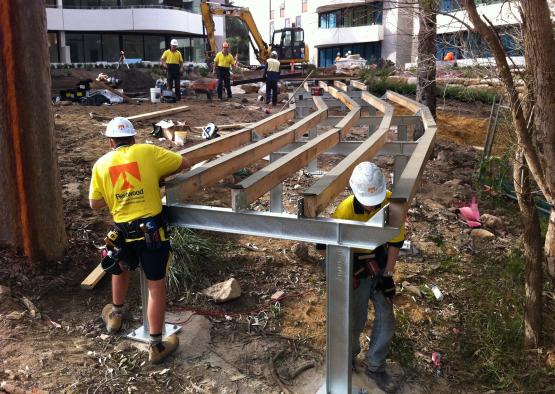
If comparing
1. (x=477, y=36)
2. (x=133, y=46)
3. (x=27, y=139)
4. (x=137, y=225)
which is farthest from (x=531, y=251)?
(x=133, y=46)

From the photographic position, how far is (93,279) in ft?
15.7

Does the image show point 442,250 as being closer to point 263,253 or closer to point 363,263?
point 263,253

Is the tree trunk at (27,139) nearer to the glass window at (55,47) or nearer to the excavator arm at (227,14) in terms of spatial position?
the excavator arm at (227,14)

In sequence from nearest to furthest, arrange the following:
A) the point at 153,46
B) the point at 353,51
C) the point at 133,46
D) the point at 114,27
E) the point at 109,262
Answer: the point at 109,262 → the point at 114,27 → the point at 133,46 → the point at 153,46 → the point at 353,51

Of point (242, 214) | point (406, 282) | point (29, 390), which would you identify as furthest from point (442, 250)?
point (29, 390)

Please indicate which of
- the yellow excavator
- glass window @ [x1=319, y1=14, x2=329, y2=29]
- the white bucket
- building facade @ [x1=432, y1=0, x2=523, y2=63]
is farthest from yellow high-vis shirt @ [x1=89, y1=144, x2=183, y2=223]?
glass window @ [x1=319, y1=14, x2=329, y2=29]

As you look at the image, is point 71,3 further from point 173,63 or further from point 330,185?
point 330,185

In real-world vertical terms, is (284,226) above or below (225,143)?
below

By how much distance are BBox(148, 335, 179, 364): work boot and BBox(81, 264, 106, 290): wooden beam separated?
1115 mm

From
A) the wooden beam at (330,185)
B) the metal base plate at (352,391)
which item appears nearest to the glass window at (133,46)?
the wooden beam at (330,185)

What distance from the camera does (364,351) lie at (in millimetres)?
4324

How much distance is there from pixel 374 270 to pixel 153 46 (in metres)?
40.7

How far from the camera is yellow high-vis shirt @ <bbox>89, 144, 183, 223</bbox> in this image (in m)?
3.78

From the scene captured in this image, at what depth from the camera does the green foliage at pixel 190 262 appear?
508cm
